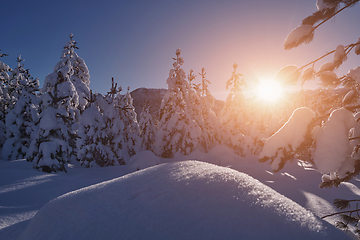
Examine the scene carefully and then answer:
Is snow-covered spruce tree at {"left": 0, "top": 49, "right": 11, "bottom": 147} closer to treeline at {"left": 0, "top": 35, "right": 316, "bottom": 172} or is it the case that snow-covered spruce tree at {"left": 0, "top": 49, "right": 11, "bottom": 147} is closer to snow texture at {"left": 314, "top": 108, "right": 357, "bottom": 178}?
treeline at {"left": 0, "top": 35, "right": 316, "bottom": 172}

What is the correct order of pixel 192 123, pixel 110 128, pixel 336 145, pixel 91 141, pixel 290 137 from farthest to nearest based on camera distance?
pixel 192 123
pixel 110 128
pixel 91 141
pixel 290 137
pixel 336 145

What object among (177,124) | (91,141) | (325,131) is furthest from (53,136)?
(325,131)

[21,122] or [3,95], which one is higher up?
[3,95]

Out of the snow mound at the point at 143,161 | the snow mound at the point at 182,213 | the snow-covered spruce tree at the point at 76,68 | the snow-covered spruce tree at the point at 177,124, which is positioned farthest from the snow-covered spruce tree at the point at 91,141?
the snow mound at the point at 182,213

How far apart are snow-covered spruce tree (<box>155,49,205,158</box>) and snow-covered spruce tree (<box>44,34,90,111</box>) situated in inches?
267

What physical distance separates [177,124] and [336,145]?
44.6 feet

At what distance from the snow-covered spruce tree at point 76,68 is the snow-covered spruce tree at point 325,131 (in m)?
12.9

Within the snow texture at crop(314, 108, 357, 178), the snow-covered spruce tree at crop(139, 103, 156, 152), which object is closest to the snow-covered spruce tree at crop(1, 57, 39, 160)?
the snow-covered spruce tree at crop(139, 103, 156, 152)

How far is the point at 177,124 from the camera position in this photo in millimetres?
15008

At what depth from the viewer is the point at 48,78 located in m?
10.7

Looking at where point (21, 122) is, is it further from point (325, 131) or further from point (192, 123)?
point (325, 131)

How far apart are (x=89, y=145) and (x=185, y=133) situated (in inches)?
288

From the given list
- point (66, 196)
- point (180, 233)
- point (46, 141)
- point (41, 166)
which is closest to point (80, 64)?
point (46, 141)

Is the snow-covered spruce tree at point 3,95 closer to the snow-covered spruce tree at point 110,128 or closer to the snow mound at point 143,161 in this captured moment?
the snow-covered spruce tree at point 110,128
